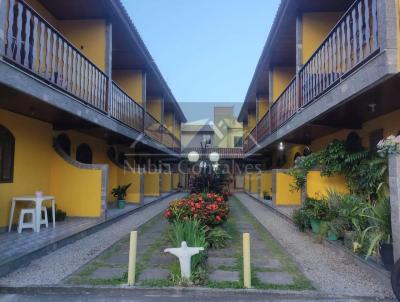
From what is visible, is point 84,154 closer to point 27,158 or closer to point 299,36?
point 27,158

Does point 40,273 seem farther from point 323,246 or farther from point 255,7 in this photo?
point 255,7

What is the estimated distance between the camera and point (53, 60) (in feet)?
22.6

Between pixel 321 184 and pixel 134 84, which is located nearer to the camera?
pixel 321 184

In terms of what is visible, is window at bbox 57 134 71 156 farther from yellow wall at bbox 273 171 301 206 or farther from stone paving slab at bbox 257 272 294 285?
yellow wall at bbox 273 171 301 206

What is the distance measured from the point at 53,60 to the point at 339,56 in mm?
5596

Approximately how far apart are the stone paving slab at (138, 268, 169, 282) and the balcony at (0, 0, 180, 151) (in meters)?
3.65

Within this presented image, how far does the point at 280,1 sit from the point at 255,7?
6696mm

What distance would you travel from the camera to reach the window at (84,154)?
35.8 ft

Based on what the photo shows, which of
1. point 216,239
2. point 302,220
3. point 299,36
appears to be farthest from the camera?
point 299,36

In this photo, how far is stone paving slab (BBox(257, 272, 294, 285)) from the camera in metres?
4.44

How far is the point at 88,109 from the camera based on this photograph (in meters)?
7.91

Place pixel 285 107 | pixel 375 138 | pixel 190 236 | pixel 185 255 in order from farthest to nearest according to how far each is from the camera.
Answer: pixel 285 107 < pixel 375 138 < pixel 190 236 < pixel 185 255

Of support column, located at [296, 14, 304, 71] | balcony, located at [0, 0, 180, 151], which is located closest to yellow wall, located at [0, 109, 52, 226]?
balcony, located at [0, 0, 180, 151]

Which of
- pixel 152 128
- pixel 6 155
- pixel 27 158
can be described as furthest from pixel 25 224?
pixel 152 128
